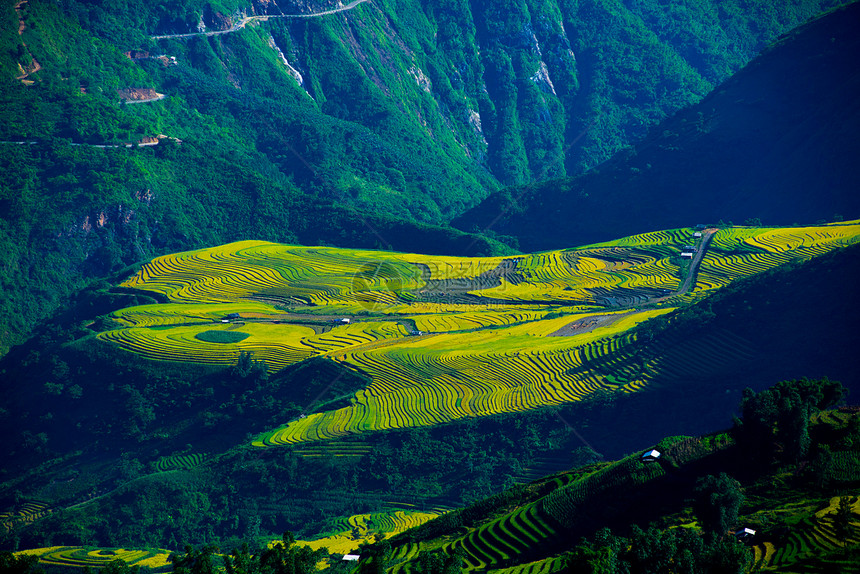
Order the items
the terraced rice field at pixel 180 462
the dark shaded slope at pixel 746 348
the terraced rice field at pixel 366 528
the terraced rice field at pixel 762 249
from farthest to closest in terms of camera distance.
→ the terraced rice field at pixel 762 249, the terraced rice field at pixel 180 462, the dark shaded slope at pixel 746 348, the terraced rice field at pixel 366 528

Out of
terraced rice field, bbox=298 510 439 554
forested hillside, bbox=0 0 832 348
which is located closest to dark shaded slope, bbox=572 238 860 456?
terraced rice field, bbox=298 510 439 554

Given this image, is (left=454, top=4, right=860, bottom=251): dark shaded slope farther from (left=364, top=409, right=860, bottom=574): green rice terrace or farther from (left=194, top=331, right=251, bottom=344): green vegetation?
(left=364, top=409, right=860, bottom=574): green rice terrace

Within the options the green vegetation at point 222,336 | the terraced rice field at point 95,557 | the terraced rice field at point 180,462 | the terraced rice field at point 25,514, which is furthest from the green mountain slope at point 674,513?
the green vegetation at point 222,336

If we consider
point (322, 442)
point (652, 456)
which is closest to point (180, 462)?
point (322, 442)

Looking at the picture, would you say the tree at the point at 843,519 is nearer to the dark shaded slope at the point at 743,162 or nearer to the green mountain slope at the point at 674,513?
the green mountain slope at the point at 674,513

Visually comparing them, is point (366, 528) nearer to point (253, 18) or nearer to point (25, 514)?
point (25, 514)
